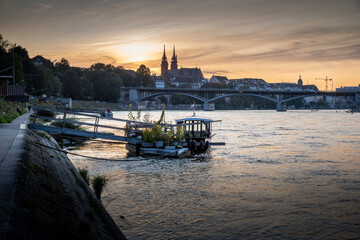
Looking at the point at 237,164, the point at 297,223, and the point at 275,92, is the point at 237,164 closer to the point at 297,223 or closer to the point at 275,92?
the point at 297,223

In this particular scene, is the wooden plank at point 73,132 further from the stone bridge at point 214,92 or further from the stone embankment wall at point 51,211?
the stone bridge at point 214,92

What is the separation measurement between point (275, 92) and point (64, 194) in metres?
142

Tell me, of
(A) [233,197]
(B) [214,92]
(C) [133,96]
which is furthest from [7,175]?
(B) [214,92]

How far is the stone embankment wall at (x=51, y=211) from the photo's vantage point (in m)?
5.59

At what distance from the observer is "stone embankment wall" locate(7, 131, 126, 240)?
18.3 feet

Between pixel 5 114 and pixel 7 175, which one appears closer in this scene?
pixel 7 175

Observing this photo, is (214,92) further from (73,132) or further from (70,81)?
(73,132)

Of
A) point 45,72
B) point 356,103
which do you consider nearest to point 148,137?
point 45,72

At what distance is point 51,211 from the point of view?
6.70 metres

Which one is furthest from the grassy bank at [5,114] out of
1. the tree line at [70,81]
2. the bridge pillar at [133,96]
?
the bridge pillar at [133,96]

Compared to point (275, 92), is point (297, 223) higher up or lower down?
lower down

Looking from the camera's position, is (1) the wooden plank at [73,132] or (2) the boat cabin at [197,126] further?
(2) the boat cabin at [197,126]

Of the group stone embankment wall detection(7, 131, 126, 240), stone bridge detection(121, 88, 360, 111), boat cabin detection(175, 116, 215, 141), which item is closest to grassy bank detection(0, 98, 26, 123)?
boat cabin detection(175, 116, 215, 141)

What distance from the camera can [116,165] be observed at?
22.2 metres
